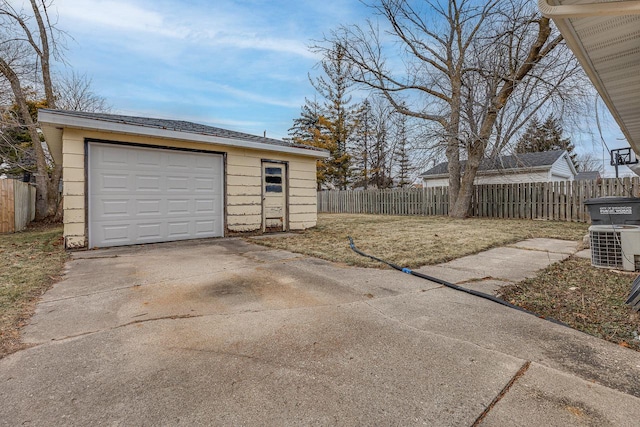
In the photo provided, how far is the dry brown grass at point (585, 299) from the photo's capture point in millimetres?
2271

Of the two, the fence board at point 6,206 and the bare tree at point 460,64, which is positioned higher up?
the bare tree at point 460,64

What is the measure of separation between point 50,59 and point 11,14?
171 centimetres

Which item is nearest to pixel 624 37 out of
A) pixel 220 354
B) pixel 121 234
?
pixel 220 354

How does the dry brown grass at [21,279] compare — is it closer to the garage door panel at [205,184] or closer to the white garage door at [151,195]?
the white garage door at [151,195]

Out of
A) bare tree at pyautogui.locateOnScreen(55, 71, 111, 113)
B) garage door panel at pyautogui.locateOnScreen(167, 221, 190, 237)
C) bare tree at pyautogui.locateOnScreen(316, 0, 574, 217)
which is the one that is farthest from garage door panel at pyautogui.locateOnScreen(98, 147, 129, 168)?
bare tree at pyautogui.locateOnScreen(55, 71, 111, 113)

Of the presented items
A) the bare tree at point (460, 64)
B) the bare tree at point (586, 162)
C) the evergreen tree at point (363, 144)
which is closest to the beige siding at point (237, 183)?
the bare tree at point (460, 64)

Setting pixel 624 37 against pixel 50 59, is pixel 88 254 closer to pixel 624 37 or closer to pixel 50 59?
pixel 624 37

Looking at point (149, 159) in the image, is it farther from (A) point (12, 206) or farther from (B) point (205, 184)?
(A) point (12, 206)

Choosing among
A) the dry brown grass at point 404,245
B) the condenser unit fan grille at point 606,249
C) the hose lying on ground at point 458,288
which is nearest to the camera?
the hose lying on ground at point 458,288

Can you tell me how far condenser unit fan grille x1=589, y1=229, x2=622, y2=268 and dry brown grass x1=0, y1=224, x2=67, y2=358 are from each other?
229 inches

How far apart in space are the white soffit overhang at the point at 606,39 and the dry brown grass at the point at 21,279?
13.1 ft

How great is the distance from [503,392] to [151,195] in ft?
21.4

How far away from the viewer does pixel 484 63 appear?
35.2 feet

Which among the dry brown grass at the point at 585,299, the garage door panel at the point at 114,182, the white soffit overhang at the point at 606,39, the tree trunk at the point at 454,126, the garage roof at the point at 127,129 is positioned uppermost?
the tree trunk at the point at 454,126
